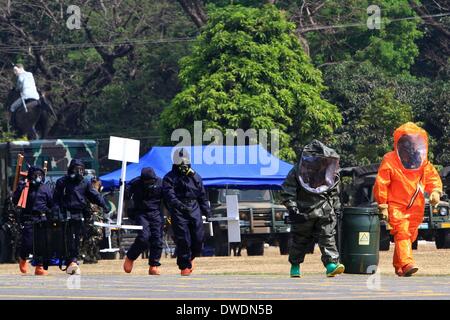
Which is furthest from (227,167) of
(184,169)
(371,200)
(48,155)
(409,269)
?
(409,269)

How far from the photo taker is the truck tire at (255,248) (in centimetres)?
3750

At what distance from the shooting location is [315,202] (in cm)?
2011

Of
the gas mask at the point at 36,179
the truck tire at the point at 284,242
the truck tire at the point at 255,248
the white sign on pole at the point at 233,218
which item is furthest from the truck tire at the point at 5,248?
the gas mask at the point at 36,179

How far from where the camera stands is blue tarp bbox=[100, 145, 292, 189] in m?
37.1

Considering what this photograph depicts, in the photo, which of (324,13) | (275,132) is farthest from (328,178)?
(324,13)

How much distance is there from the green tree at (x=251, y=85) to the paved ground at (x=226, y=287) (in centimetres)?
3052

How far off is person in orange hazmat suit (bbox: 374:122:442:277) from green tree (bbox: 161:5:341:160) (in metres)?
31.4

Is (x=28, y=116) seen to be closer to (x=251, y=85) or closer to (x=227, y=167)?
(x=251, y=85)

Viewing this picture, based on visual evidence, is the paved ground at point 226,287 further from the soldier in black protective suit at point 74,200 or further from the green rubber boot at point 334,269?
the soldier in black protective suit at point 74,200

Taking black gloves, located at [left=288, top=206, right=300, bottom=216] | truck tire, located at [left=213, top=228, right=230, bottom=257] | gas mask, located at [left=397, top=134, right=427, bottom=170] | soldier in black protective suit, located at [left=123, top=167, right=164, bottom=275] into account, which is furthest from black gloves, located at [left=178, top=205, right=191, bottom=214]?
truck tire, located at [left=213, top=228, right=230, bottom=257]

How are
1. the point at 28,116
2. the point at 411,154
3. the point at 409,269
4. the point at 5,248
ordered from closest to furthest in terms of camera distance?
the point at 409,269
the point at 411,154
the point at 5,248
the point at 28,116

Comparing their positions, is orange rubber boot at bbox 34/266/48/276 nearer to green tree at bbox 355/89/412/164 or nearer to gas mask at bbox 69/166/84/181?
gas mask at bbox 69/166/84/181

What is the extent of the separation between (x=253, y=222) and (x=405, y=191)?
54.2 feet

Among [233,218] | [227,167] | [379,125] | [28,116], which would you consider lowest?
[233,218]
